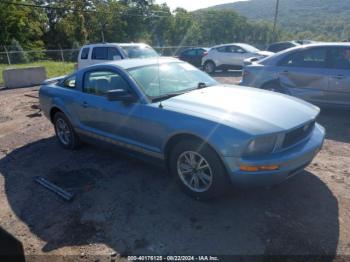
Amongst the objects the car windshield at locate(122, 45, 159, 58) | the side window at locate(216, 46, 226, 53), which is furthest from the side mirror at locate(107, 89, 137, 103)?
the side window at locate(216, 46, 226, 53)

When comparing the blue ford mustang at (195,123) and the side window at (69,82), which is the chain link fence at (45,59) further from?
the blue ford mustang at (195,123)

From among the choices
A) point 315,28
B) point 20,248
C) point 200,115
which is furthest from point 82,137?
point 315,28

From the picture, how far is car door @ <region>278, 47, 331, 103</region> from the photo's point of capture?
6.68 meters

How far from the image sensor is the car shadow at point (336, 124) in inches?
233

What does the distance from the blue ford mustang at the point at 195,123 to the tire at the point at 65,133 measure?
0.33 m

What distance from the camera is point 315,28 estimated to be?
7475cm

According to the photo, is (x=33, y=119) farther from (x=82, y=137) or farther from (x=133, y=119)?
(x=133, y=119)

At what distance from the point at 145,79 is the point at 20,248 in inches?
103

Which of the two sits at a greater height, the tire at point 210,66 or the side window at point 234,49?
the side window at point 234,49

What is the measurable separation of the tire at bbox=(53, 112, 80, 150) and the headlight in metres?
3.36

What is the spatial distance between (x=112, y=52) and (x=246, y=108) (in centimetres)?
881

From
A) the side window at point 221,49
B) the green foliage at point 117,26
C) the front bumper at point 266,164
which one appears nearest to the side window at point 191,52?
the side window at point 221,49

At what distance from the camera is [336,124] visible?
6.61 m

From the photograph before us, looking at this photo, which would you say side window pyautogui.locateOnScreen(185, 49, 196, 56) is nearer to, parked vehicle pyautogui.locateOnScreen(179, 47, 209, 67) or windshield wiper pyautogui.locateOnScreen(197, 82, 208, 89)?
parked vehicle pyautogui.locateOnScreen(179, 47, 209, 67)
